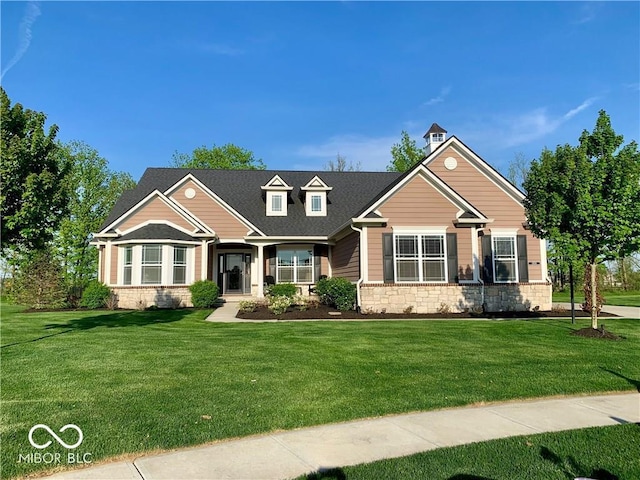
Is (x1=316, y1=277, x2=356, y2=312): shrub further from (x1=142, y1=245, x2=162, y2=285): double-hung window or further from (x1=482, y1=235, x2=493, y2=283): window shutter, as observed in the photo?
(x1=142, y1=245, x2=162, y2=285): double-hung window

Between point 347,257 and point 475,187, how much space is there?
6013 millimetres

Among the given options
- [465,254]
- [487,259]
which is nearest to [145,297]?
[465,254]

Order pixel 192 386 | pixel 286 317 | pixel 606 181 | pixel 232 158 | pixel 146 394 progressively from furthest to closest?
pixel 232 158, pixel 286 317, pixel 606 181, pixel 192 386, pixel 146 394

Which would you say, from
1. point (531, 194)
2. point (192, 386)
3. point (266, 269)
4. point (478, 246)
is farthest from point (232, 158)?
point (192, 386)

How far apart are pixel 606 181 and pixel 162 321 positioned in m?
12.5

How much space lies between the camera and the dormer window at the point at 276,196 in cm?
2294

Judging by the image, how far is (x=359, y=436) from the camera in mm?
4594

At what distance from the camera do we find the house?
1625 cm

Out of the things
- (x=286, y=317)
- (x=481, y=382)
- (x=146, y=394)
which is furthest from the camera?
(x=286, y=317)

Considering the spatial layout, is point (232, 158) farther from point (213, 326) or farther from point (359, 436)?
point (359, 436)

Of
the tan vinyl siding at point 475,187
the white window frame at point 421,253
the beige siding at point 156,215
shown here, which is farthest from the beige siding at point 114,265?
the tan vinyl siding at point 475,187

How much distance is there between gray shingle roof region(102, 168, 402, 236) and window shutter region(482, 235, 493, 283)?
5.84 meters

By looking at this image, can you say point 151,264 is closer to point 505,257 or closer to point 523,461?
point 505,257

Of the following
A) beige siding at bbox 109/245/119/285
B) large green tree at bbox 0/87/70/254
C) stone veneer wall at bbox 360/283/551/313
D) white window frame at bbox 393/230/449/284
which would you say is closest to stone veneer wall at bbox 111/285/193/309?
beige siding at bbox 109/245/119/285
